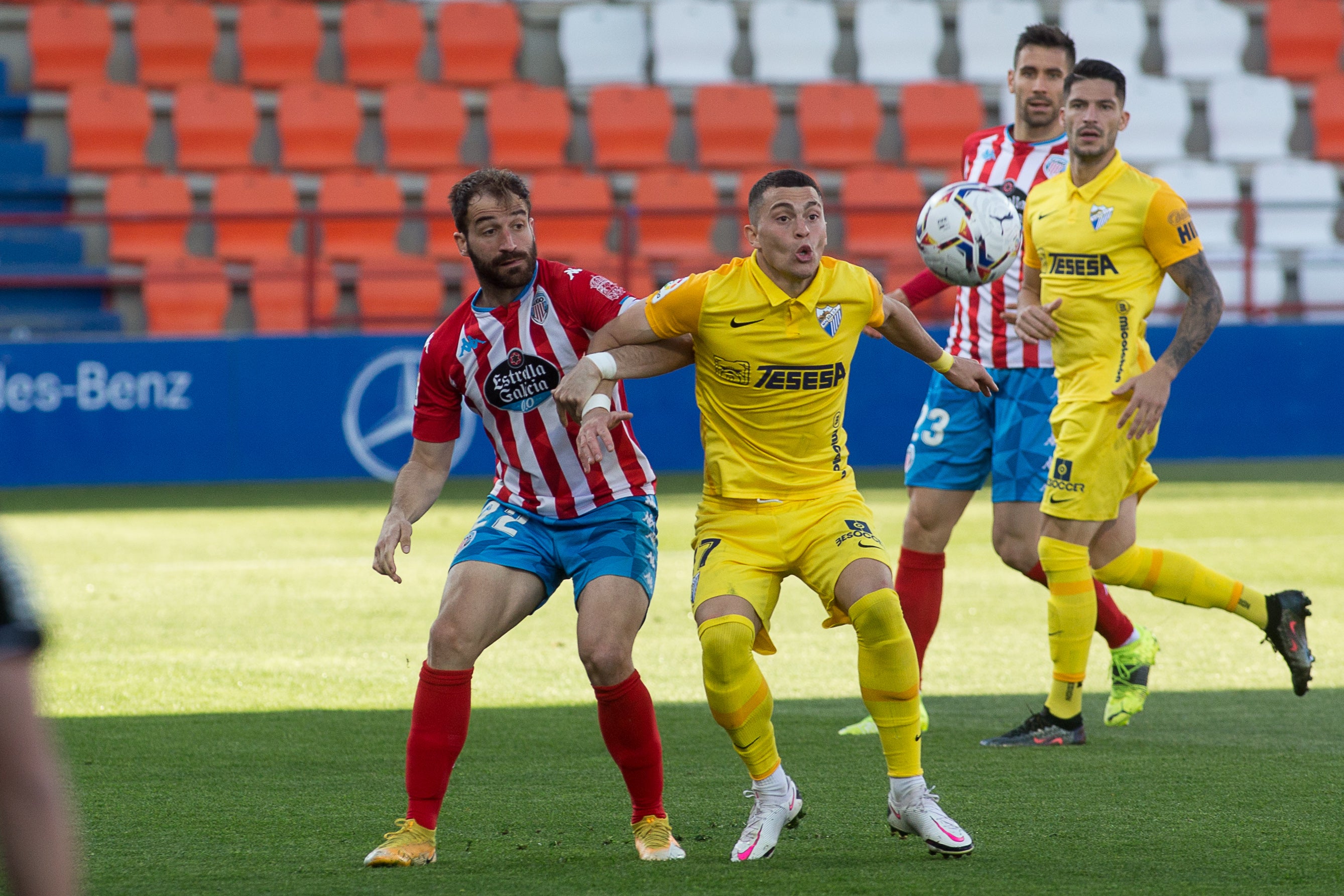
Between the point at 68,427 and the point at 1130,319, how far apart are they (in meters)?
10.1

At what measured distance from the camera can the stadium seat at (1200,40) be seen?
18.5 m

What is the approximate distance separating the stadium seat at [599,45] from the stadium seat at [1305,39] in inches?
289

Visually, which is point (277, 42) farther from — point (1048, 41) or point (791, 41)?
point (1048, 41)

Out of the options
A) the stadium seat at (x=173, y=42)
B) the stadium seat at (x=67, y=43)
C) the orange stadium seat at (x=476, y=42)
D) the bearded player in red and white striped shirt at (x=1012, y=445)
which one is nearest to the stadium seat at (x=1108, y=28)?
the orange stadium seat at (x=476, y=42)

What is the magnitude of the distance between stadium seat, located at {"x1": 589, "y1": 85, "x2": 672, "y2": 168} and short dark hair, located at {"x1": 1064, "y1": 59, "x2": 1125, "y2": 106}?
38.9ft

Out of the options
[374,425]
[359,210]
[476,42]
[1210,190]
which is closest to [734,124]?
[476,42]

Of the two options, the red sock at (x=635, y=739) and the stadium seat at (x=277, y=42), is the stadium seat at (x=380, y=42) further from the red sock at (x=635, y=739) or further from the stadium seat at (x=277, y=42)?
the red sock at (x=635, y=739)

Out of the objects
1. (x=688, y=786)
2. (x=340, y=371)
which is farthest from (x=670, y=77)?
(x=688, y=786)

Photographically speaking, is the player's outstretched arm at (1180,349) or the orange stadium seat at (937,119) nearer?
the player's outstretched arm at (1180,349)

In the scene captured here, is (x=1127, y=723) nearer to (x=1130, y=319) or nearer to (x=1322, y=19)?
(x=1130, y=319)

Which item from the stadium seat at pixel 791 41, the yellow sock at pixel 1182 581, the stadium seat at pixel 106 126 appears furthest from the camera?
the stadium seat at pixel 791 41

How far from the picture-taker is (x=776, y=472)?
437 centimetres

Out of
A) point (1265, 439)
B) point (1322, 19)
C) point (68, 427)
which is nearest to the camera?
point (68, 427)

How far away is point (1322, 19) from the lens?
1866cm
